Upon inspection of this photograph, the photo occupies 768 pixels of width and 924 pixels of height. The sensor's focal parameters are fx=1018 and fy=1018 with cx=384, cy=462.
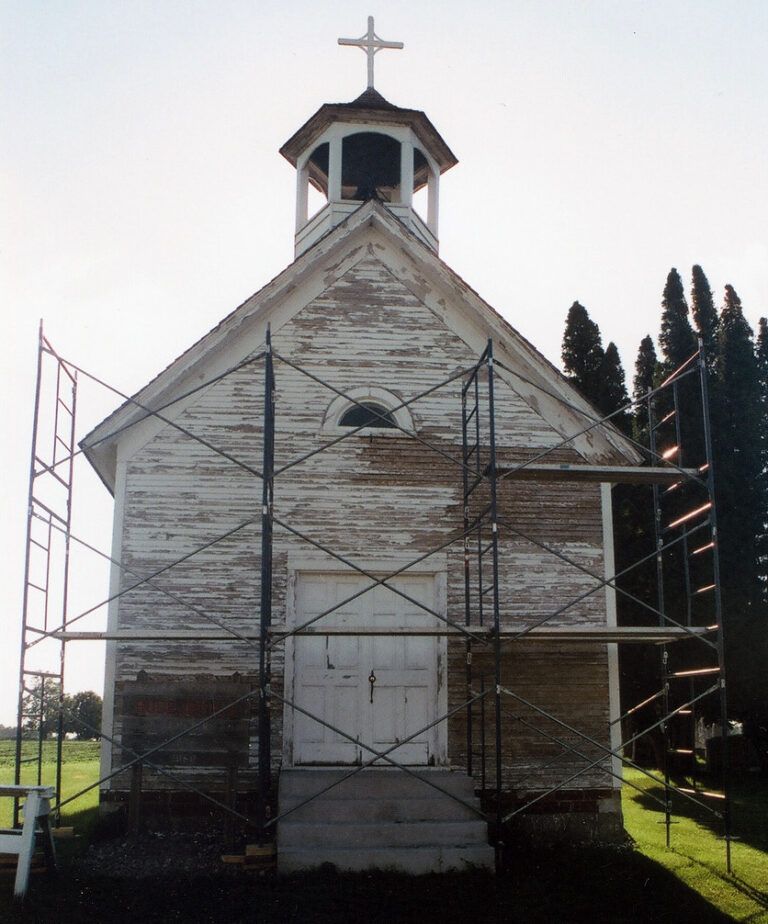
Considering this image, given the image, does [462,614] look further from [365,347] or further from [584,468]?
[365,347]

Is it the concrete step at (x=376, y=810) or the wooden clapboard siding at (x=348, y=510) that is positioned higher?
the wooden clapboard siding at (x=348, y=510)

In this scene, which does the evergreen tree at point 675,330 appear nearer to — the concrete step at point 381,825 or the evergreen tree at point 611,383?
the evergreen tree at point 611,383

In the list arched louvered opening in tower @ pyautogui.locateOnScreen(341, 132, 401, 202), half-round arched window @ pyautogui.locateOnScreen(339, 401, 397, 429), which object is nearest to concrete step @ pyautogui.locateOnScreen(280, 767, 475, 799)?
half-round arched window @ pyautogui.locateOnScreen(339, 401, 397, 429)

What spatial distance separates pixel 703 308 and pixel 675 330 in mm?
2297

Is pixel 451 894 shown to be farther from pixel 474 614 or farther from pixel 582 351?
pixel 582 351

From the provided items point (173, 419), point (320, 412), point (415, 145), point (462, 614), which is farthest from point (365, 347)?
point (415, 145)

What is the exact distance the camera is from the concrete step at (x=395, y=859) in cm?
913

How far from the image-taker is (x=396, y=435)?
40.0 feet

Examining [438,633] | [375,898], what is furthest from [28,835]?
[438,633]

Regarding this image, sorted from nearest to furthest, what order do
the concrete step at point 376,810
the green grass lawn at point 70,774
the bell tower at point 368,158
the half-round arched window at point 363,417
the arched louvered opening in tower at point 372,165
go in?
the concrete step at point 376,810 → the half-round arched window at point 363,417 → the green grass lawn at point 70,774 → the bell tower at point 368,158 → the arched louvered opening in tower at point 372,165

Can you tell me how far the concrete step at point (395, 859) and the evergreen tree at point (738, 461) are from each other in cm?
1310

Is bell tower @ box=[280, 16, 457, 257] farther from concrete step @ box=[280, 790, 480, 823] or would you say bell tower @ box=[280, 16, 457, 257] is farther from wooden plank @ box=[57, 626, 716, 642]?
concrete step @ box=[280, 790, 480, 823]

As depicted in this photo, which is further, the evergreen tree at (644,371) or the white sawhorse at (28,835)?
the evergreen tree at (644,371)

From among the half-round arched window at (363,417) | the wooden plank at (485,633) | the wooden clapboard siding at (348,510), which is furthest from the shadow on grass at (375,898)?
the half-round arched window at (363,417)
